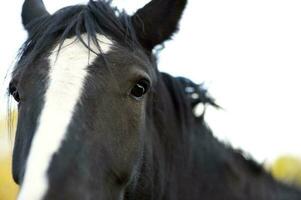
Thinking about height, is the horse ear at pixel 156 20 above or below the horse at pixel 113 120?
above

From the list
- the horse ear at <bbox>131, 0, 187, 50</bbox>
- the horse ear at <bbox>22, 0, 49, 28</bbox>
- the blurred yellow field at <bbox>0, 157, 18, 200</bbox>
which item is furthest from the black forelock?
the blurred yellow field at <bbox>0, 157, 18, 200</bbox>

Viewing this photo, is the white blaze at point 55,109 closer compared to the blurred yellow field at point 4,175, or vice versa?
the white blaze at point 55,109

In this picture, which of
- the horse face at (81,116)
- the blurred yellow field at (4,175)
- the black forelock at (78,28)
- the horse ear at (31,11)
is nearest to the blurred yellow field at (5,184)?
the blurred yellow field at (4,175)

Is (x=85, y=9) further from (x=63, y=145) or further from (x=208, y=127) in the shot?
(x=208, y=127)

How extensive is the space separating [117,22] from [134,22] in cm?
22

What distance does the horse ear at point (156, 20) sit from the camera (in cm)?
373

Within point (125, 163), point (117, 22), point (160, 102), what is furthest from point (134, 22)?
point (125, 163)

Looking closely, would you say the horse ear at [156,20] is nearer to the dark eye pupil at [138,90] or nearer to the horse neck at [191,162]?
the horse neck at [191,162]

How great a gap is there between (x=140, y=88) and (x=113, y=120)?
356mm

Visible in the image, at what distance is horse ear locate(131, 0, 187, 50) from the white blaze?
0.59 meters

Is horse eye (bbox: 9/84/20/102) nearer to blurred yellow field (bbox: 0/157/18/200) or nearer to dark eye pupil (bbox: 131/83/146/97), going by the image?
dark eye pupil (bbox: 131/83/146/97)

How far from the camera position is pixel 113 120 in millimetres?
3006

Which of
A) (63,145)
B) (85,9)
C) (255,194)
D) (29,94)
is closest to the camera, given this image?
(63,145)

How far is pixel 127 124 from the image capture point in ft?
10.3
